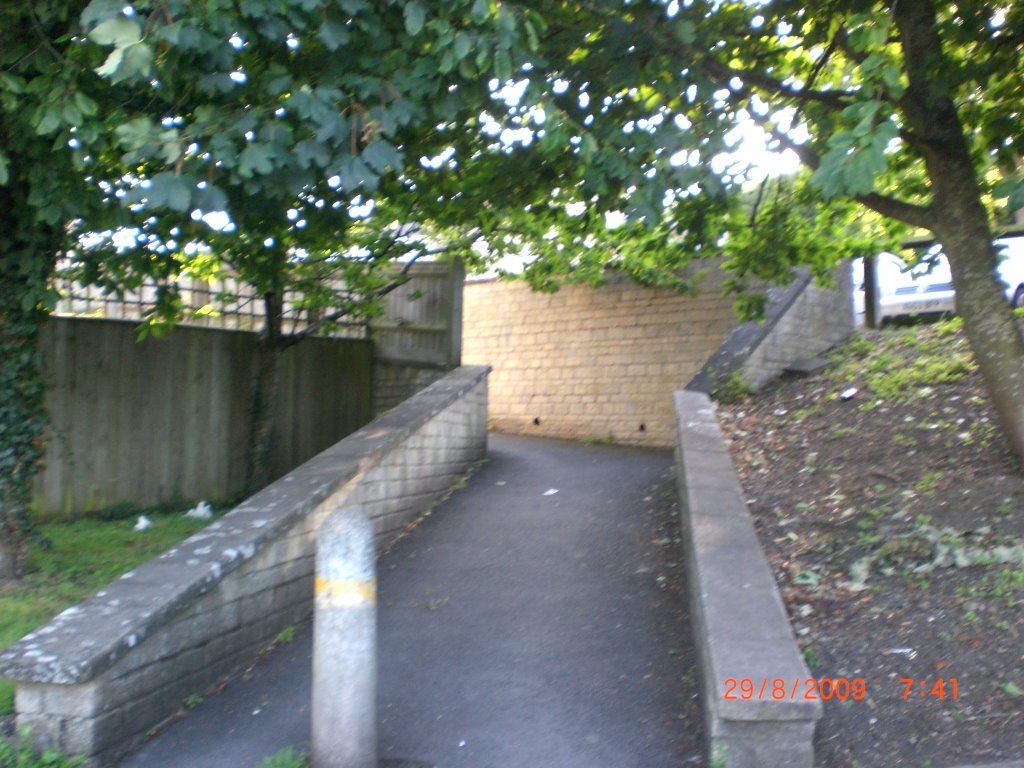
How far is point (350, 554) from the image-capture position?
14.4 feet

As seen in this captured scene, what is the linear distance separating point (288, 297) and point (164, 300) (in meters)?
3.82

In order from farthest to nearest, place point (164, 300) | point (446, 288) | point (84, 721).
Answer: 1. point (446, 288)
2. point (164, 300)
3. point (84, 721)

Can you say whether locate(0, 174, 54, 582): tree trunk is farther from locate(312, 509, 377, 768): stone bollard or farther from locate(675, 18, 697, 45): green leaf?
locate(675, 18, 697, 45): green leaf

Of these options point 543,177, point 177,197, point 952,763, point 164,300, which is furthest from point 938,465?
point 164,300

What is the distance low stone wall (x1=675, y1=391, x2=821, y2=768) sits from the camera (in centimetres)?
410

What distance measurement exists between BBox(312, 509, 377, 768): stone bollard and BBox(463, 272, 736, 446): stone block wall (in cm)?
867

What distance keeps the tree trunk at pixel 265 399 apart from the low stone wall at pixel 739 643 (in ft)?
17.0

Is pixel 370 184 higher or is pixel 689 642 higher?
pixel 370 184

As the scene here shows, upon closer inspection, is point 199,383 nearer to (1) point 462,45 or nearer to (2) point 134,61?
(2) point 134,61

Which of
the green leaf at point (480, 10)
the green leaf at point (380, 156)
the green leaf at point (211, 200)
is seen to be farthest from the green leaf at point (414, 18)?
the green leaf at point (211, 200)

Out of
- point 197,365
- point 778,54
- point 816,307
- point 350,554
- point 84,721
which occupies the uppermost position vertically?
point 778,54

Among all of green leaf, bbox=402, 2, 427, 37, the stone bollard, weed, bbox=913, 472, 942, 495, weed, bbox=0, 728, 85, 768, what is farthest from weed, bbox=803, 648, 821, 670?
green leaf, bbox=402, 2, 427, 37

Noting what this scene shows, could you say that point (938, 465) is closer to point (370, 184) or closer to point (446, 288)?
point (370, 184)

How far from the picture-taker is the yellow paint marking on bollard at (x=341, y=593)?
14.3ft
